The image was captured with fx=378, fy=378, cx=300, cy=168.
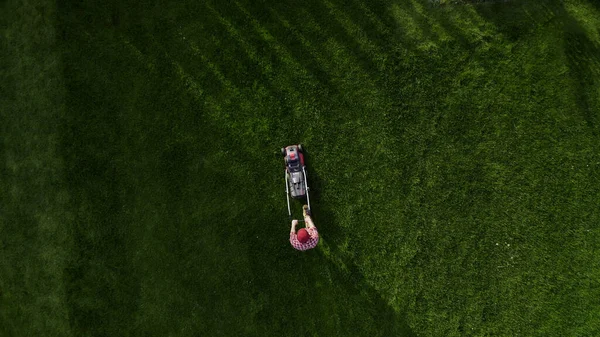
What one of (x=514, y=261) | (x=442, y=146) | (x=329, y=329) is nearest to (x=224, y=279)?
(x=329, y=329)

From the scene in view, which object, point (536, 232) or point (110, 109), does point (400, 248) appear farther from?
point (110, 109)

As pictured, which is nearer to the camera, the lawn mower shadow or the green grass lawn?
the green grass lawn

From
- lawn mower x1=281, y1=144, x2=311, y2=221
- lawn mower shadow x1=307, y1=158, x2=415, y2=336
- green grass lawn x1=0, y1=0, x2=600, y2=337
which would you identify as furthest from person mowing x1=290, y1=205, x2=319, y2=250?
green grass lawn x1=0, y1=0, x2=600, y2=337

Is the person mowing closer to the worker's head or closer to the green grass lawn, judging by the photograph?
the worker's head

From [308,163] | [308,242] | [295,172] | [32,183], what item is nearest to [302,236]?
[308,242]

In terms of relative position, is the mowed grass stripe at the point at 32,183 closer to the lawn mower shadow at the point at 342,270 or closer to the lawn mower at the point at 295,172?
the lawn mower at the point at 295,172

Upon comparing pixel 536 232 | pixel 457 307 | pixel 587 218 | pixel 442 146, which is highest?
pixel 442 146

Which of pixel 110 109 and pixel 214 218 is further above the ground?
pixel 110 109
